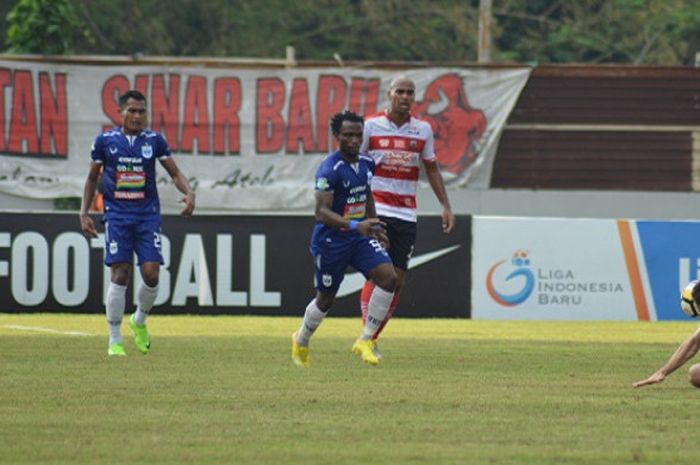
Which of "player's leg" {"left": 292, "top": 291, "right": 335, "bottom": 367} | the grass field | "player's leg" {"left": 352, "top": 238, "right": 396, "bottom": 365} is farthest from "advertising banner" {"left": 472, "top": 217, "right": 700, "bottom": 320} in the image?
"player's leg" {"left": 292, "top": 291, "right": 335, "bottom": 367}

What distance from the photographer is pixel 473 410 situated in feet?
37.2

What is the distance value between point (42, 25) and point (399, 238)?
23409 millimetres

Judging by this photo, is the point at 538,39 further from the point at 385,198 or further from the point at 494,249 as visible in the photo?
the point at 385,198

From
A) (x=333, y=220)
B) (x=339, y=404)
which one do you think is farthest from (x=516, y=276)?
(x=339, y=404)

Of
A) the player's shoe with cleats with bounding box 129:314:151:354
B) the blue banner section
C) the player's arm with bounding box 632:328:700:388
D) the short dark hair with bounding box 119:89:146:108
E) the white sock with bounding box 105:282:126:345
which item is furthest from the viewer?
the blue banner section

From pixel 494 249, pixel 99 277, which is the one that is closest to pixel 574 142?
pixel 494 249

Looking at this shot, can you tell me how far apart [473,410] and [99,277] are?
12743 millimetres

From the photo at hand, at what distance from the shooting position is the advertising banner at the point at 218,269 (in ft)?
76.6

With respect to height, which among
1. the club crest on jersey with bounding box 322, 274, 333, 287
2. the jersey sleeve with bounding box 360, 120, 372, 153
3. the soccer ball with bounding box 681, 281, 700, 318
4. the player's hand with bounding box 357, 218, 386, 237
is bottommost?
the club crest on jersey with bounding box 322, 274, 333, 287

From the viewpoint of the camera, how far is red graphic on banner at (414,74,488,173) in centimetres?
3275

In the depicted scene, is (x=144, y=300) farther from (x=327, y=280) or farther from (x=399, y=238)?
(x=399, y=238)

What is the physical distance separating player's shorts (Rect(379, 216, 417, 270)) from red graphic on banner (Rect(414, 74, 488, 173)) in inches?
652

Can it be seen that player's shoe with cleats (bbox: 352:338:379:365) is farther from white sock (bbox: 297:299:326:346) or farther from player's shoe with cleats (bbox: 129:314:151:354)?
player's shoe with cleats (bbox: 129:314:151:354)

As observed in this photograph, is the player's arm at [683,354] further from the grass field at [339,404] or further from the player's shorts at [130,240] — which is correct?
the player's shorts at [130,240]
